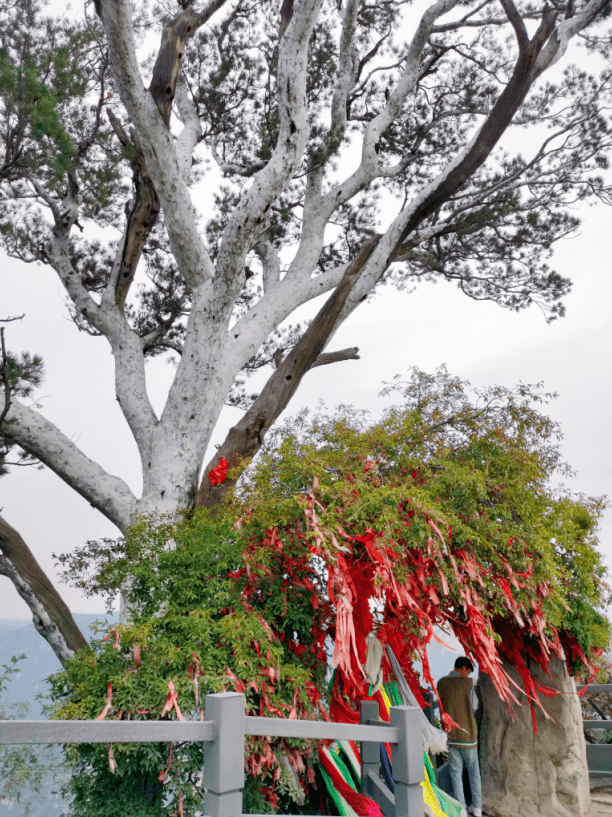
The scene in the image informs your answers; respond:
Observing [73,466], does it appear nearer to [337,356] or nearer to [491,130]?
[337,356]

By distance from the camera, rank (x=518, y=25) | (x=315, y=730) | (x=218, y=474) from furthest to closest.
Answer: (x=518, y=25)
(x=218, y=474)
(x=315, y=730)

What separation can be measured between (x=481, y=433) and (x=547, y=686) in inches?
68.5

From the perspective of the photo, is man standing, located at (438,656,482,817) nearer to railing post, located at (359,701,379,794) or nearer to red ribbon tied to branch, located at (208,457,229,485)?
railing post, located at (359,701,379,794)

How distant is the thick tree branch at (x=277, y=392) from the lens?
5.15 m

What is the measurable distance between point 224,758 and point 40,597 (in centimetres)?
361

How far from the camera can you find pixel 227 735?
1.91 metres

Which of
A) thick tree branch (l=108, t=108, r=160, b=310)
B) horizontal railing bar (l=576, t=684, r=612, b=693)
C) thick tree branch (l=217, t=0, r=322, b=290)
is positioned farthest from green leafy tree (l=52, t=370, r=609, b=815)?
thick tree branch (l=108, t=108, r=160, b=310)

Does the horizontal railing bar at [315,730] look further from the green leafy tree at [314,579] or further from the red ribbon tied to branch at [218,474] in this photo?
the red ribbon tied to branch at [218,474]

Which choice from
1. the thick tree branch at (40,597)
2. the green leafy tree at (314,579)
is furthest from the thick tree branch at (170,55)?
the thick tree branch at (40,597)

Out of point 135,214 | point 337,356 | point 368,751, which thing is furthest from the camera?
point 337,356

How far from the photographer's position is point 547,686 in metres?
4.29

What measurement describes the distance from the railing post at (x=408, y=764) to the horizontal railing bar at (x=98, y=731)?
86cm

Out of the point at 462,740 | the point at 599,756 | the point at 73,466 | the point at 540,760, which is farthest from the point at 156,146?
the point at 599,756

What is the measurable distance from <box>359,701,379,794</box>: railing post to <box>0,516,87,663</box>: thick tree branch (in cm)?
275
